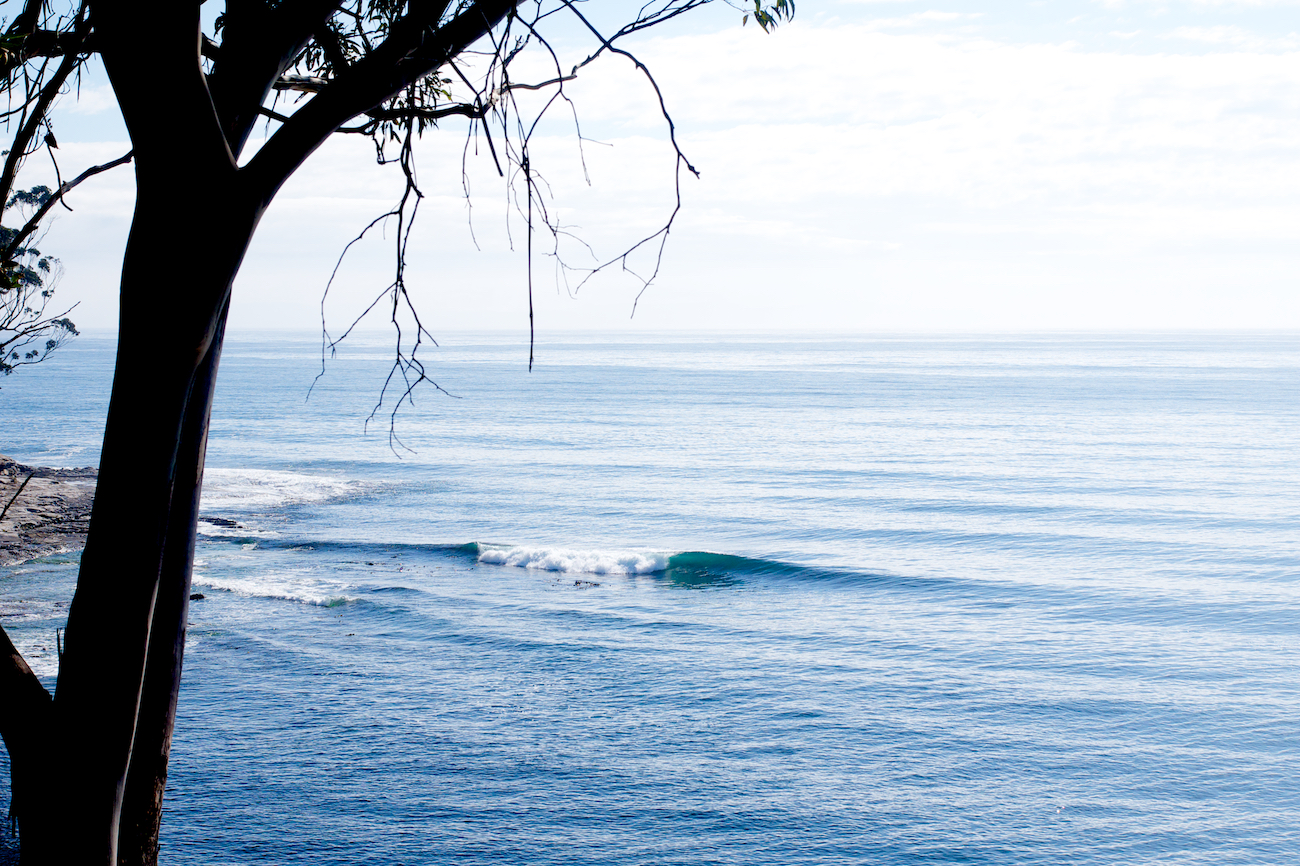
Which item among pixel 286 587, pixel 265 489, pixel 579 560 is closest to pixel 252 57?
pixel 286 587

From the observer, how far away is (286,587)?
26.0 metres

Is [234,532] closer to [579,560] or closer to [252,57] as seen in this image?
[579,560]

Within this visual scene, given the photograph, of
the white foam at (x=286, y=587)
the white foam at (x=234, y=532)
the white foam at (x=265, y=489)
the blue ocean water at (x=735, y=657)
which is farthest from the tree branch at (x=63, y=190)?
the white foam at (x=265, y=489)

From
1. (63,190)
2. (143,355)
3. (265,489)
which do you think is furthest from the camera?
(265,489)

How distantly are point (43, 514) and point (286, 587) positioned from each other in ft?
39.7

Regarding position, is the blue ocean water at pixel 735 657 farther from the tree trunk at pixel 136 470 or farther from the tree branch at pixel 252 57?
the tree branch at pixel 252 57

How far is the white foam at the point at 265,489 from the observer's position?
126ft

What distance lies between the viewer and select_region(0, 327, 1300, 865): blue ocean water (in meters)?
13.6

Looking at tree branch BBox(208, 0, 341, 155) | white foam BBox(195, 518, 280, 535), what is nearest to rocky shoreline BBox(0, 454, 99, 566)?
white foam BBox(195, 518, 280, 535)

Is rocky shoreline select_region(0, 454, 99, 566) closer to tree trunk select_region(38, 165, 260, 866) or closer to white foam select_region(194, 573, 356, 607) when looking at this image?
white foam select_region(194, 573, 356, 607)

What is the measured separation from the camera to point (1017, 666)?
829 inches

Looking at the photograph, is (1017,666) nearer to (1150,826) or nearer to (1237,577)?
(1150,826)

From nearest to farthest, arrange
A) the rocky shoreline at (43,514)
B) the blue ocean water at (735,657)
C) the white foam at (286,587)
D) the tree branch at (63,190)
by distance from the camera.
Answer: the tree branch at (63,190), the blue ocean water at (735,657), the white foam at (286,587), the rocky shoreline at (43,514)

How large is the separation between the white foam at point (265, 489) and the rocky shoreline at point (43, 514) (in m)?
4.48
